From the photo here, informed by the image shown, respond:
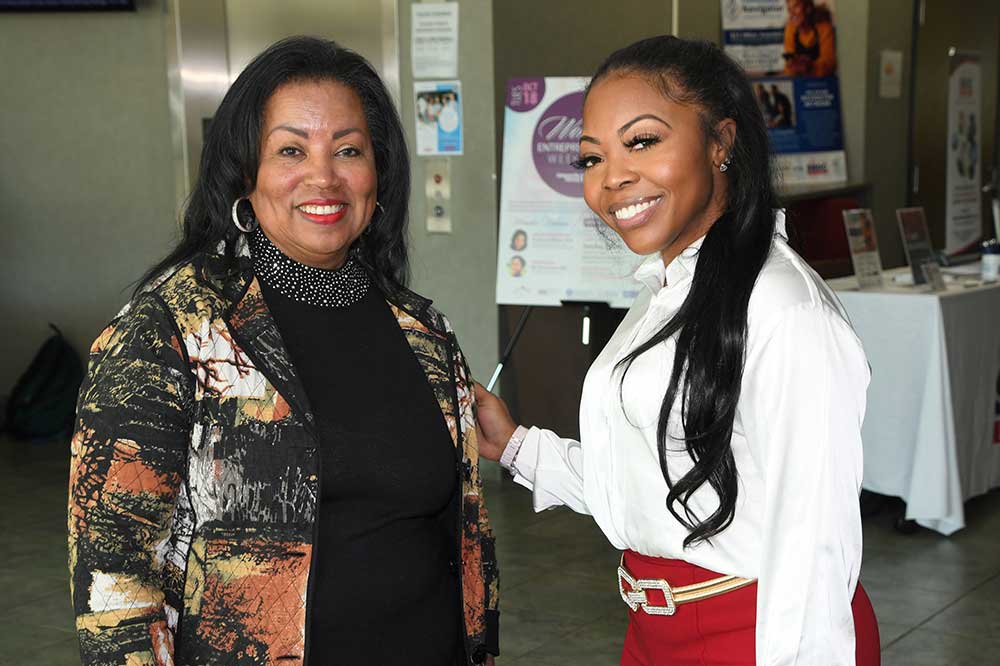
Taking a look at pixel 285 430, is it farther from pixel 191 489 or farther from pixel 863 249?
pixel 863 249

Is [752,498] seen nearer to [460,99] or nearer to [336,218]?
[336,218]

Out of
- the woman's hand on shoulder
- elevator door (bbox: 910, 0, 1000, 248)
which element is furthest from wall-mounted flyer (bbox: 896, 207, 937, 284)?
elevator door (bbox: 910, 0, 1000, 248)

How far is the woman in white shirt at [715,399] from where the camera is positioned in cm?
158

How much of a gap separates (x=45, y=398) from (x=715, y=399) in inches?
254

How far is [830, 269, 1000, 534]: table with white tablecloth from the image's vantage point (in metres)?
5.03

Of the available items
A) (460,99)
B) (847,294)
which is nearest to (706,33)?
(460,99)

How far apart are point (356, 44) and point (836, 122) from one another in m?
4.00

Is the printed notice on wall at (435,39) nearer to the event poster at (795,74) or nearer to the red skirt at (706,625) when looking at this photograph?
the event poster at (795,74)

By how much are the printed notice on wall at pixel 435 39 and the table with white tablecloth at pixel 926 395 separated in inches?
89.0

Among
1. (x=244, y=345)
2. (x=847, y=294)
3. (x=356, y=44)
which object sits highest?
(x=356, y=44)

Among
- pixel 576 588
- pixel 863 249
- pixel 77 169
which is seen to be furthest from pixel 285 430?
pixel 77 169

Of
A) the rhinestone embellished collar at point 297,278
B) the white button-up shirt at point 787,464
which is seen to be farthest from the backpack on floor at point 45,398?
the white button-up shirt at point 787,464

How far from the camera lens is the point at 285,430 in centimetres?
176

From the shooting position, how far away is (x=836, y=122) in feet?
29.2
